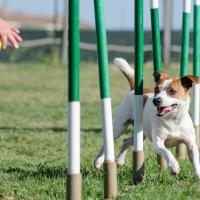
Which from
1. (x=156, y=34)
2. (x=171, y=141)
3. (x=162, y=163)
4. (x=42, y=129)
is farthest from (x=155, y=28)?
(x=42, y=129)

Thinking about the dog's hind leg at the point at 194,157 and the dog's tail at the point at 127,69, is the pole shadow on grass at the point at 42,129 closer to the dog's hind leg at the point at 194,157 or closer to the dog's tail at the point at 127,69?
the dog's tail at the point at 127,69

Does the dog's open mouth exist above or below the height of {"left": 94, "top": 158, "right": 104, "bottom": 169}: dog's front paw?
above

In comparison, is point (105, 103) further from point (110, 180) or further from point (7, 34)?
point (7, 34)

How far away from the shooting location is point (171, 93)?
22.3 ft

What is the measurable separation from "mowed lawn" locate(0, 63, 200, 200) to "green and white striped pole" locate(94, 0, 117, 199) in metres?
0.14

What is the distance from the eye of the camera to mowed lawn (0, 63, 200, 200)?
236 inches

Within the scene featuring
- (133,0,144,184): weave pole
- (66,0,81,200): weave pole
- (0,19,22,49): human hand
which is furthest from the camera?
(133,0,144,184): weave pole

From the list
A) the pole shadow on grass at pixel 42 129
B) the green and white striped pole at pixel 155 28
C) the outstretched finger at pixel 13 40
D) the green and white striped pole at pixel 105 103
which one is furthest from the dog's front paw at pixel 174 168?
the pole shadow on grass at pixel 42 129

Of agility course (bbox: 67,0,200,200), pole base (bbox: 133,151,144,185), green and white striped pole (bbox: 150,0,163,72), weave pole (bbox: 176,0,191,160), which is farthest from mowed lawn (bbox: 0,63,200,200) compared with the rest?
green and white striped pole (bbox: 150,0,163,72)

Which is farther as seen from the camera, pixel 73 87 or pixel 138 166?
pixel 138 166

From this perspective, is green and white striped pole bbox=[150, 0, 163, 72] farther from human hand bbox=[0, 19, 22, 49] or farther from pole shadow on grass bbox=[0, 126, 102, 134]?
pole shadow on grass bbox=[0, 126, 102, 134]

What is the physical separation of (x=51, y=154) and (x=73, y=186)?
11.4 ft

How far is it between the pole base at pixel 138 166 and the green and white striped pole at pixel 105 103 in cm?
71

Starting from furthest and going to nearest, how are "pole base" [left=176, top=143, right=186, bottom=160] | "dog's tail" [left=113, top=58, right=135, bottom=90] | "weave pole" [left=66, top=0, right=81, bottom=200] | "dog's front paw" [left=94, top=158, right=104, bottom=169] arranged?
"pole base" [left=176, top=143, right=186, bottom=160] → "dog's tail" [left=113, top=58, right=135, bottom=90] → "dog's front paw" [left=94, top=158, right=104, bottom=169] → "weave pole" [left=66, top=0, right=81, bottom=200]
